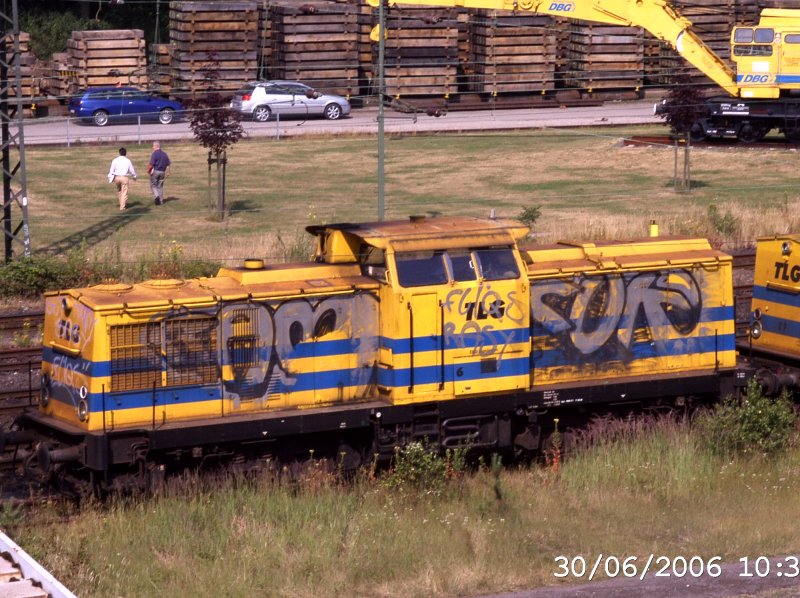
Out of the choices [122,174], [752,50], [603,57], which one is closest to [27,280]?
[122,174]

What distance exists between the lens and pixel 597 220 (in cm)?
2722

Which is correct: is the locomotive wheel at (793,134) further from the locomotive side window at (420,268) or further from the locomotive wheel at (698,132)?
the locomotive side window at (420,268)

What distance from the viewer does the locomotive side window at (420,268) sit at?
535 inches

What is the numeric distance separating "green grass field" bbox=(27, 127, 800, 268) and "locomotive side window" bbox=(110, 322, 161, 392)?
34.7 feet

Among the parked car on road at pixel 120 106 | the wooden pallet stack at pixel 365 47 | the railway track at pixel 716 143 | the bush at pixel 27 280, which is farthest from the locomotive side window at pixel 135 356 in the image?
the wooden pallet stack at pixel 365 47

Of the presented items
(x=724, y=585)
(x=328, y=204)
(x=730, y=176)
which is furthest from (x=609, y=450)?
(x=730, y=176)

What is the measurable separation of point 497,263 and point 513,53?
32876 mm

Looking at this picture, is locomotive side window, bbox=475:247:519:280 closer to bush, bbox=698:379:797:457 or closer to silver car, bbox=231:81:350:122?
bush, bbox=698:379:797:457

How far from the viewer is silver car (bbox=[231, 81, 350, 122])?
140ft

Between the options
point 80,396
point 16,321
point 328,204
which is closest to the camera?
point 80,396

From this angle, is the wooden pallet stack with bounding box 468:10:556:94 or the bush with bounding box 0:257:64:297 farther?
the wooden pallet stack with bounding box 468:10:556:94

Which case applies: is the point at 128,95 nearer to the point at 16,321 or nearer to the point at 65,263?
the point at 65,263

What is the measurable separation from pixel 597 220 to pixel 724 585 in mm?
17246

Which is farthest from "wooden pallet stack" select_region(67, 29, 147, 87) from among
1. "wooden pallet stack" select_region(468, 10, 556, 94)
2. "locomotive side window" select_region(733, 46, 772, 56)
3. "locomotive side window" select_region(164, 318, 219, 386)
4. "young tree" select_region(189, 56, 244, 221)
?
"locomotive side window" select_region(164, 318, 219, 386)
